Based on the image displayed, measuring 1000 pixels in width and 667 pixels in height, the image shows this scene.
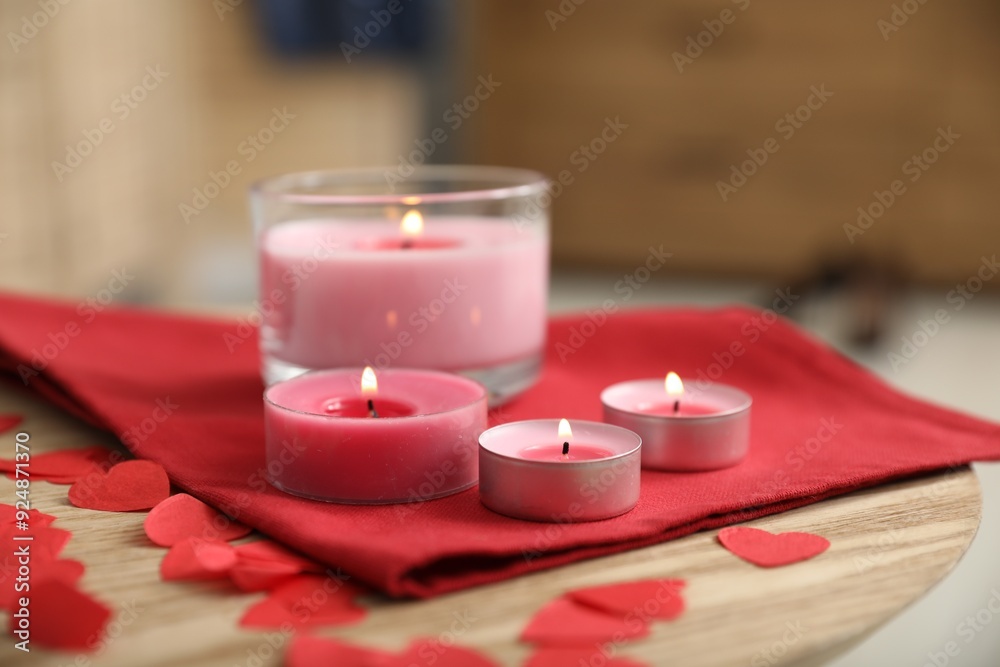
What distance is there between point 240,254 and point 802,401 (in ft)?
9.13

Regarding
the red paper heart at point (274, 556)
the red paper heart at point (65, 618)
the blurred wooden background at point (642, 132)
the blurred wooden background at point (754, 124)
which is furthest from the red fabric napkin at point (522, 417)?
the blurred wooden background at point (754, 124)

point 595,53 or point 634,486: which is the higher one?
point 595,53

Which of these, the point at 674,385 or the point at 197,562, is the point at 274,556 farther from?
the point at 674,385

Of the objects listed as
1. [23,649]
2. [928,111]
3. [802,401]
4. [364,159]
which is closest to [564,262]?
[928,111]

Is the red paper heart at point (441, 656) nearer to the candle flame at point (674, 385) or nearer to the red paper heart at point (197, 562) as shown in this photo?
the red paper heart at point (197, 562)

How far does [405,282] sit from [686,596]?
15.2 inches

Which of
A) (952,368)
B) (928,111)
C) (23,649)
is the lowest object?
(952,368)

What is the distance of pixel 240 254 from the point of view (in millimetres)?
3484

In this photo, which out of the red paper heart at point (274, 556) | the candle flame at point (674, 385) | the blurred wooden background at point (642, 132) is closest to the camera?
the red paper heart at point (274, 556)

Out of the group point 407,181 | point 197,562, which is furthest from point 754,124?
point 197,562

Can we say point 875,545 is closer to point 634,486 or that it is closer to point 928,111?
point 634,486

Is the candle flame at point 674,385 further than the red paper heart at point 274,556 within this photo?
Yes

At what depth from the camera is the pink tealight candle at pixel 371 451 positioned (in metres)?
0.69

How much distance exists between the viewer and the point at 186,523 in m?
0.67
